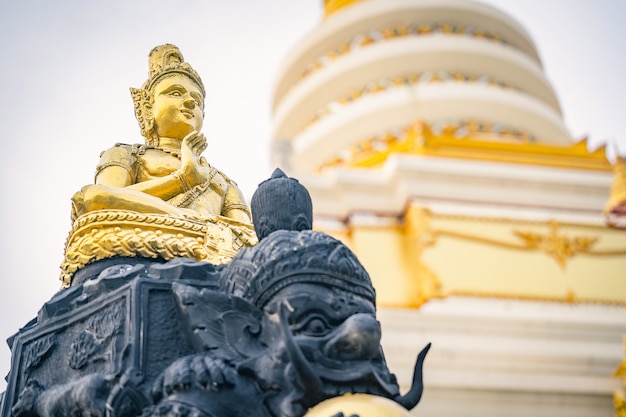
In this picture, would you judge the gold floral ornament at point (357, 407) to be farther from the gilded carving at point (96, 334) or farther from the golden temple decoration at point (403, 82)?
the golden temple decoration at point (403, 82)

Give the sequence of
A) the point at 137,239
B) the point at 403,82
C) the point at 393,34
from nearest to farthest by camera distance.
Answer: the point at 137,239, the point at 403,82, the point at 393,34

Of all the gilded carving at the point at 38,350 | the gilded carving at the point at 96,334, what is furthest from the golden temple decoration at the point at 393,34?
the gilded carving at the point at 96,334

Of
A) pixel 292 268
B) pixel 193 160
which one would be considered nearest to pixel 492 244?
pixel 193 160

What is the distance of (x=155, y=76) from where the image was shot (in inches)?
117

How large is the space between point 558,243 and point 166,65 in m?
9.39

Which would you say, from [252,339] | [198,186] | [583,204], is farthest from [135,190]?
[583,204]

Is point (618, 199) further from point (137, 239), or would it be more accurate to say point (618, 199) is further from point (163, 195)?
point (137, 239)

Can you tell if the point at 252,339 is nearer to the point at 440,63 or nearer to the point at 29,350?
the point at 29,350

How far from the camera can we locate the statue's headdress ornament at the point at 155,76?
297 centimetres

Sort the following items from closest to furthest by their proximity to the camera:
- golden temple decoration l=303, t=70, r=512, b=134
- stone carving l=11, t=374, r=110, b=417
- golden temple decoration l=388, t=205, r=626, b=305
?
stone carving l=11, t=374, r=110, b=417 < golden temple decoration l=388, t=205, r=626, b=305 < golden temple decoration l=303, t=70, r=512, b=134

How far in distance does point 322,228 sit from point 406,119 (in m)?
3.47

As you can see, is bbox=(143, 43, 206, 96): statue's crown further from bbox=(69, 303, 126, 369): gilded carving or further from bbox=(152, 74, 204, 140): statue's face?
bbox=(69, 303, 126, 369): gilded carving

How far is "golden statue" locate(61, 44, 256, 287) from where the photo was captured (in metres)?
2.36

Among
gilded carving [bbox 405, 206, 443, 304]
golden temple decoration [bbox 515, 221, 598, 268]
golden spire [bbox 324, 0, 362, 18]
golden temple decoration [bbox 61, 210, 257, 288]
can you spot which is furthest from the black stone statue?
golden spire [bbox 324, 0, 362, 18]
